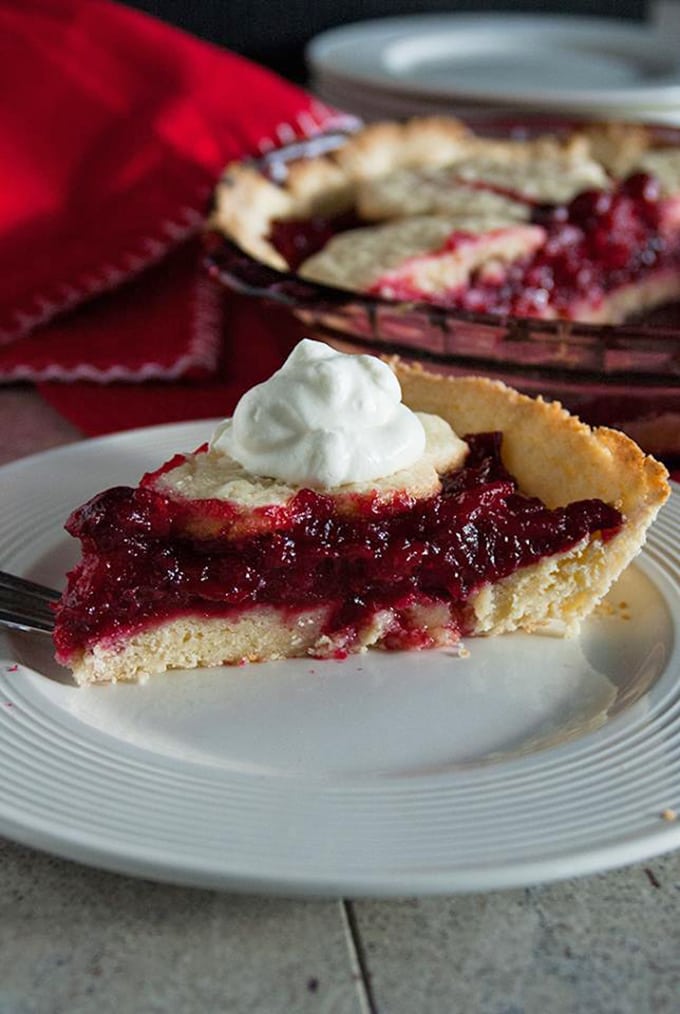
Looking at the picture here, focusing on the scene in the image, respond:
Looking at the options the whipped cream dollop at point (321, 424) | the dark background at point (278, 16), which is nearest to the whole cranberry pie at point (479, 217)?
the whipped cream dollop at point (321, 424)

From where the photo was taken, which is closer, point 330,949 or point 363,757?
point 330,949

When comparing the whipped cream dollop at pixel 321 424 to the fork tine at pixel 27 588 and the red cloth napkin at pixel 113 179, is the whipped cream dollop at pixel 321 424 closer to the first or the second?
the fork tine at pixel 27 588

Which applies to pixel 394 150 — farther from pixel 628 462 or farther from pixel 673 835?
pixel 673 835

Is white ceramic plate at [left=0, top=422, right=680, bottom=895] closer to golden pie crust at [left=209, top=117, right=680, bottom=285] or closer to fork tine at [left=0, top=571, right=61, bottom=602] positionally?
fork tine at [left=0, top=571, right=61, bottom=602]

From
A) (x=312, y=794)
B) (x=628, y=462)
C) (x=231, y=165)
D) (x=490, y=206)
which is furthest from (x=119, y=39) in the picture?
(x=312, y=794)

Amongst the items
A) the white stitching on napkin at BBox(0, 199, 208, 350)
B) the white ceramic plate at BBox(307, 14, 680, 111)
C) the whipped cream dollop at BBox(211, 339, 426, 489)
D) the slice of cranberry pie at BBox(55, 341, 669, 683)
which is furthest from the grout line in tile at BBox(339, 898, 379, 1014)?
the white ceramic plate at BBox(307, 14, 680, 111)

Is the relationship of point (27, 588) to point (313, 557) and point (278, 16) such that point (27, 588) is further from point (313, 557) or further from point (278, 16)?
point (278, 16)

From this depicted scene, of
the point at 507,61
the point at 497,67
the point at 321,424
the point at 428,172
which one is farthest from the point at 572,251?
the point at 507,61
